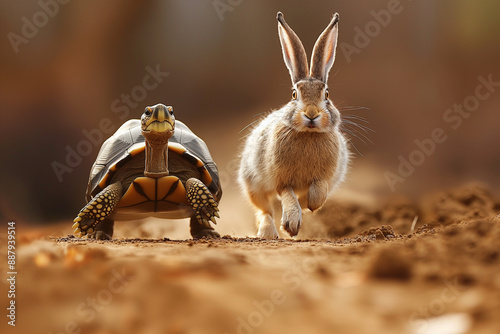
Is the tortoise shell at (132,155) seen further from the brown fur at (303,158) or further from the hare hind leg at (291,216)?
the hare hind leg at (291,216)

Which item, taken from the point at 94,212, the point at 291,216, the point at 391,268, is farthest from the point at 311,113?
the point at 391,268

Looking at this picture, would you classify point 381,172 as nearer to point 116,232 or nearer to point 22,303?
point 116,232

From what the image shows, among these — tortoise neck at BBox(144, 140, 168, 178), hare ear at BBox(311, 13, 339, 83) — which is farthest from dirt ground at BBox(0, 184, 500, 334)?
hare ear at BBox(311, 13, 339, 83)

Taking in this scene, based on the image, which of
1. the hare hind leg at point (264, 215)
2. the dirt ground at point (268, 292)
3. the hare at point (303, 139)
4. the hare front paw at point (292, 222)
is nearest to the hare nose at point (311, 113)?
the hare at point (303, 139)

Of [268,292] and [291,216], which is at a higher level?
[291,216]

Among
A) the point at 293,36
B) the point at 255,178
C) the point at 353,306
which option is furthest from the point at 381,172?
the point at 353,306

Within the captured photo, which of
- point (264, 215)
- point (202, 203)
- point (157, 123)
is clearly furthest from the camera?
point (264, 215)

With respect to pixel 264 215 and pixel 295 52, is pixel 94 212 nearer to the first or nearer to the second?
pixel 264 215
